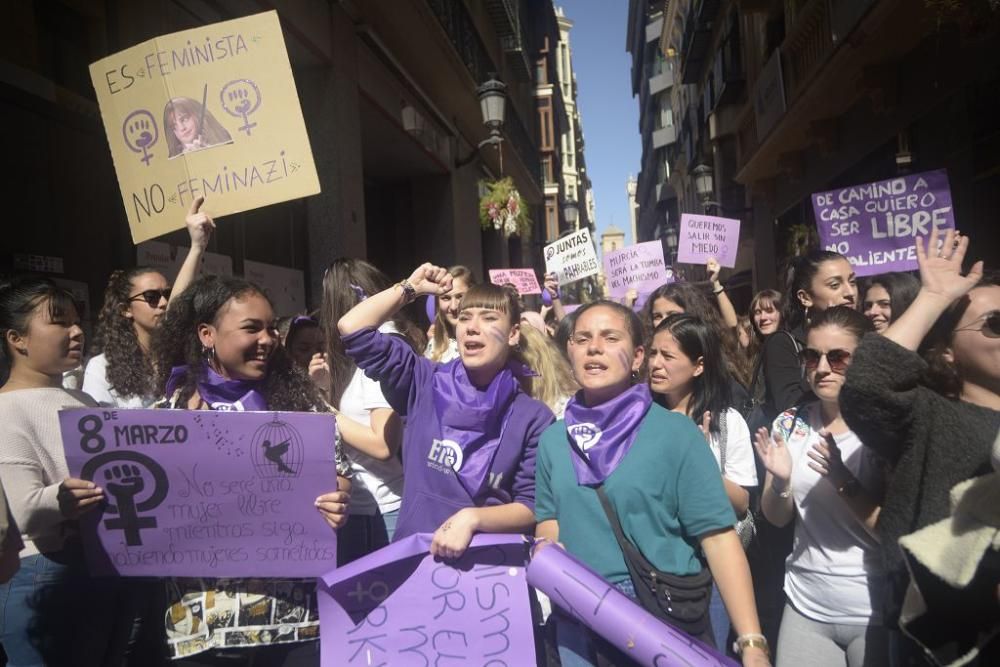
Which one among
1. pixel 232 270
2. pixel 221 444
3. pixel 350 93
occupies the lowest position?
pixel 221 444

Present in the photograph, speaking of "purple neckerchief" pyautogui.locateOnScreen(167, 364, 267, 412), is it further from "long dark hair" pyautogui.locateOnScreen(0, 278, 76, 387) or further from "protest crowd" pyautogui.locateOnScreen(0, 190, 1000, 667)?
"long dark hair" pyautogui.locateOnScreen(0, 278, 76, 387)

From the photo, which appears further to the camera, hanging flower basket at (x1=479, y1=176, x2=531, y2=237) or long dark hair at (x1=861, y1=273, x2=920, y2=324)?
hanging flower basket at (x1=479, y1=176, x2=531, y2=237)

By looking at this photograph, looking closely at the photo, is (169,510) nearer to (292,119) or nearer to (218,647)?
(218,647)

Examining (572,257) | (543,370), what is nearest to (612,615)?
(543,370)

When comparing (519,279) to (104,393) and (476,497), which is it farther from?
(476,497)

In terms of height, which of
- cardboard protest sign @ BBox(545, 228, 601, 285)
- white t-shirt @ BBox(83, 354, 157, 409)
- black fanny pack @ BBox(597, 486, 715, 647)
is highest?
cardboard protest sign @ BBox(545, 228, 601, 285)

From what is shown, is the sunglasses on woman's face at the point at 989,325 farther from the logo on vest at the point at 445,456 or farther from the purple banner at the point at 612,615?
the logo on vest at the point at 445,456

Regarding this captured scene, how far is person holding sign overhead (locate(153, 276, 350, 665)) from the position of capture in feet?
7.18

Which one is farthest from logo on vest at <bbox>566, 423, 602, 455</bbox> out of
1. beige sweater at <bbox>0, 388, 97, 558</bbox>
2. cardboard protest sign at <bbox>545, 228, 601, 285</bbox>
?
cardboard protest sign at <bbox>545, 228, 601, 285</bbox>

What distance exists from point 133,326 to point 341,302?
0.96m

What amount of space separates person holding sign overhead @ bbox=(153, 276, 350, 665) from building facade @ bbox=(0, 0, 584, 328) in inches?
98.2

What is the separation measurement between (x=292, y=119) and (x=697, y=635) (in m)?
2.59

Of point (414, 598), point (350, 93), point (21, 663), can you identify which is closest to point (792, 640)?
point (414, 598)

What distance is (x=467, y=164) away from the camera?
1422 centimetres
